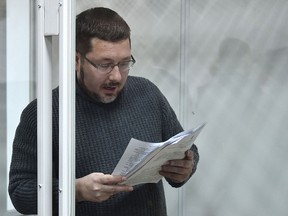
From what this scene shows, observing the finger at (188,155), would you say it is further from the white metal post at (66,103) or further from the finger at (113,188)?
the white metal post at (66,103)

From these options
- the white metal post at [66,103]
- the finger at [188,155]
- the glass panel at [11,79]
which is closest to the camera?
the white metal post at [66,103]

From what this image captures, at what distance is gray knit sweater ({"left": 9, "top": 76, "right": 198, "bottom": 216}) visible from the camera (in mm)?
1203

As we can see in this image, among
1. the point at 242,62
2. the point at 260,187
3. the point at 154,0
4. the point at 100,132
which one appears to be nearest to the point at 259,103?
the point at 242,62

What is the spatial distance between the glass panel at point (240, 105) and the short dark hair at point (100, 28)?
593mm

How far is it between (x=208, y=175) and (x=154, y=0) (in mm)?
686

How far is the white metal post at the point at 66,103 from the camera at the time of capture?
40.1 inches

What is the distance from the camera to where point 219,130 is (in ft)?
6.21

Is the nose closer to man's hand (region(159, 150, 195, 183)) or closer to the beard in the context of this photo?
the beard

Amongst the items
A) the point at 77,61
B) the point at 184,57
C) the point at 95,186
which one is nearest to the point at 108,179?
the point at 95,186

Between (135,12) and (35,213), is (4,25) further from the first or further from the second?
(35,213)

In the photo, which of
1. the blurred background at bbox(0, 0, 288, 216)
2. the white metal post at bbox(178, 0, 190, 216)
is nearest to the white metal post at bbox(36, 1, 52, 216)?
the blurred background at bbox(0, 0, 288, 216)

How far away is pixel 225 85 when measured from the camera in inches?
74.0

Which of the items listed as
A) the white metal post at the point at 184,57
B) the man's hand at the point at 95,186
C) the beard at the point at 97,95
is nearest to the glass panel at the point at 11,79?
the beard at the point at 97,95

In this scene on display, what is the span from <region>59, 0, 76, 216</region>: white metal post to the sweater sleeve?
140mm
